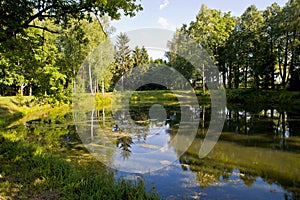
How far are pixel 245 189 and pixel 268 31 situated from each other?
3311 centimetres

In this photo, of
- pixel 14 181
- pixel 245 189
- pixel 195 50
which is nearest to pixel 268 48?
pixel 195 50

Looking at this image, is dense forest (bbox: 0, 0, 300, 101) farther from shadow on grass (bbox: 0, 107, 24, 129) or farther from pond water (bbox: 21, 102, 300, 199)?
pond water (bbox: 21, 102, 300, 199)

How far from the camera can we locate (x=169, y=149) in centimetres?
1118

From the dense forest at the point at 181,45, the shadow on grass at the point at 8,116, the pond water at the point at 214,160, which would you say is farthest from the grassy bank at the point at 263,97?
the shadow on grass at the point at 8,116

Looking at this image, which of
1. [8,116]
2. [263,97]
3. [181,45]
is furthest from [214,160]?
[181,45]

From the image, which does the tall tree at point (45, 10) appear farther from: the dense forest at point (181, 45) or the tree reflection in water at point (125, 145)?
the tree reflection in water at point (125, 145)

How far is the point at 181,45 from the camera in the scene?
149ft

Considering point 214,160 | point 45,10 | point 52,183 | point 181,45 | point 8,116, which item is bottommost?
point 214,160

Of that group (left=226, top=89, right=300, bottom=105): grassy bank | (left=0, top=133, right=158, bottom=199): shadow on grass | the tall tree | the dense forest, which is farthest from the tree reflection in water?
(left=226, top=89, right=300, bottom=105): grassy bank

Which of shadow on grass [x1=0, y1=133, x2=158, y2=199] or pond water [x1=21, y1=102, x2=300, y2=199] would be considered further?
pond water [x1=21, y1=102, x2=300, y2=199]

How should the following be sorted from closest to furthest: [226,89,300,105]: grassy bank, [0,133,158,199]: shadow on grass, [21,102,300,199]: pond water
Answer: [0,133,158,199]: shadow on grass < [21,102,300,199]: pond water < [226,89,300,105]: grassy bank

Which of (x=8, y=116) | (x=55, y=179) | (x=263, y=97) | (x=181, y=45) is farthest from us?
(x=181, y=45)

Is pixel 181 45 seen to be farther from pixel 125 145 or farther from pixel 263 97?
pixel 125 145

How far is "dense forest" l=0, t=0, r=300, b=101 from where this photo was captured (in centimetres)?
623
